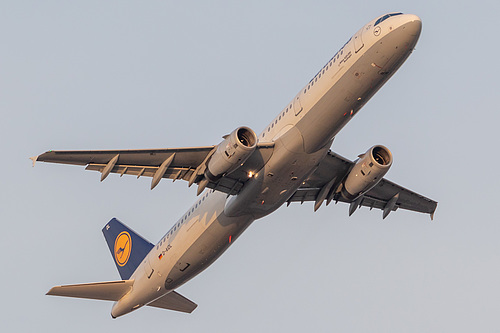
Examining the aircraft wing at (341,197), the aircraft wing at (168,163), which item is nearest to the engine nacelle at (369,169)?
the aircraft wing at (341,197)

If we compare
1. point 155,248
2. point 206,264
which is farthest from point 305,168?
point 155,248

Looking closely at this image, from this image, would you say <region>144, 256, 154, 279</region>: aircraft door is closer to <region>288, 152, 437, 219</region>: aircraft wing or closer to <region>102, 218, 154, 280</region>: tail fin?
<region>102, 218, 154, 280</region>: tail fin

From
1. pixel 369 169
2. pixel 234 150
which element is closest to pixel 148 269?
pixel 234 150

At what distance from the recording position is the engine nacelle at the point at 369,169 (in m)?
35.8

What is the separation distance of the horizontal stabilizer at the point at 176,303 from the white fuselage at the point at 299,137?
5.21 m

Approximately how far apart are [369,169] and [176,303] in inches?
566

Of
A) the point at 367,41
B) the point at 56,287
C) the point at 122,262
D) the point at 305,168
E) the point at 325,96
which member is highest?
the point at 367,41

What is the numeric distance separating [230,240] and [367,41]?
11.7m

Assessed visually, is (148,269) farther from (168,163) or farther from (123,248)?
(168,163)

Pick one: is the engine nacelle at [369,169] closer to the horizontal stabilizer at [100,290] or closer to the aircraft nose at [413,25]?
the aircraft nose at [413,25]

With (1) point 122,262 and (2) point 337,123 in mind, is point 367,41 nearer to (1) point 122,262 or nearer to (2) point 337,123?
(2) point 337,123

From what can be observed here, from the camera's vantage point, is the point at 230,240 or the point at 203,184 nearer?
the point at 203,184

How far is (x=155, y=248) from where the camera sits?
1587 inches

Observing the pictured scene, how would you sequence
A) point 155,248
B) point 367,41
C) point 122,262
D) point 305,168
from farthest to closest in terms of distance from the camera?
1. point 122,262
2. point 155,248
3. point 305,168
4. point 367,41
